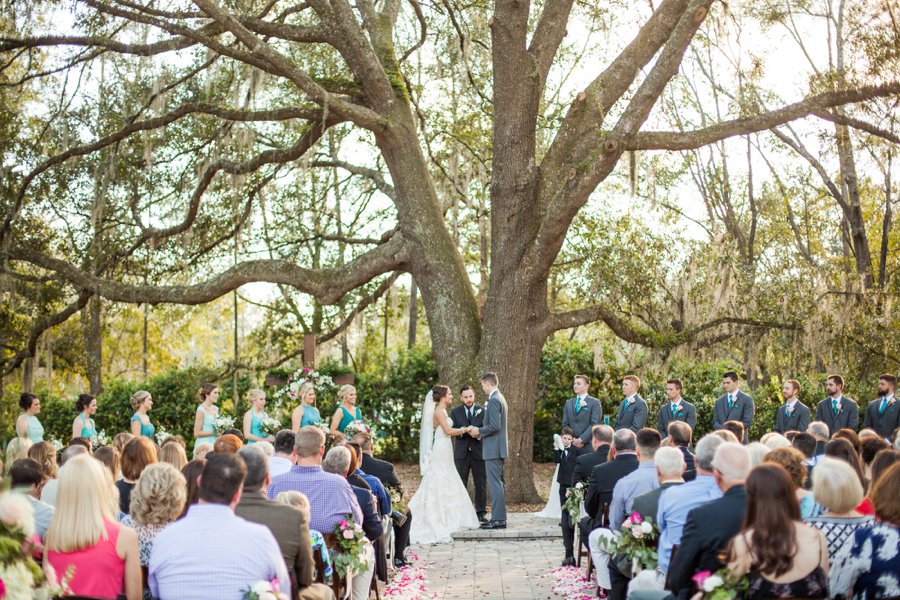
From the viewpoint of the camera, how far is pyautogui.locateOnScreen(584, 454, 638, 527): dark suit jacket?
8.02m

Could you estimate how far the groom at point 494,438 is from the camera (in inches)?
472

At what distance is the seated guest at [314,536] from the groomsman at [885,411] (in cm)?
883

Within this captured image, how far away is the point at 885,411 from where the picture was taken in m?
12.8

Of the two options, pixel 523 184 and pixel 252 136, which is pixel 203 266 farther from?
pixel 523 184

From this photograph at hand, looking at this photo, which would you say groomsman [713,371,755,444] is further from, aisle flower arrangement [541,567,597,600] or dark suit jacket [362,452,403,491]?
dark suit jacket [362,452,403,491]

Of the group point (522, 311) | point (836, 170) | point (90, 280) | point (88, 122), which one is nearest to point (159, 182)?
point (88, 122)

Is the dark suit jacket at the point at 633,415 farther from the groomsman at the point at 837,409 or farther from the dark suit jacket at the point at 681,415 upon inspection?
the groomsman at the point at 837,409

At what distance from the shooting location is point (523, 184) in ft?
44.0

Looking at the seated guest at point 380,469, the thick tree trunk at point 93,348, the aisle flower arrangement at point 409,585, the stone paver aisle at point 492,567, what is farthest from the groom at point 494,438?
the thick tree trunk at point 93,348

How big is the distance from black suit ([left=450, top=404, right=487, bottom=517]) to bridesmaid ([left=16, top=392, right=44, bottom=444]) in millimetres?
4932

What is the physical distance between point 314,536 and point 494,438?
599cm

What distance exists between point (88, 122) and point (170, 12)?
404 cm

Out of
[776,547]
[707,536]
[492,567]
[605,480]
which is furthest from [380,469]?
[776,547]

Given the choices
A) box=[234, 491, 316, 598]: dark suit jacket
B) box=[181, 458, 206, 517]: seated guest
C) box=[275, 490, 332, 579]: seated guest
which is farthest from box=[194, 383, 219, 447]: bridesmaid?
box=[234, 491, 316, 598]: dark suit jacket
